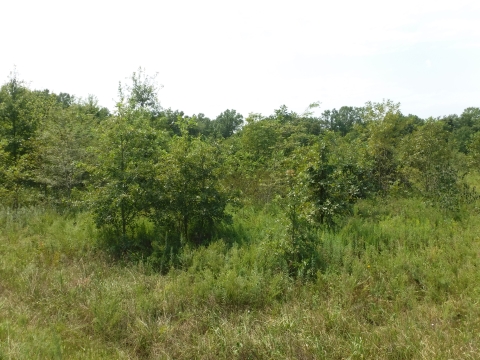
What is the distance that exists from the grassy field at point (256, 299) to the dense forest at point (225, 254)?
29 mm

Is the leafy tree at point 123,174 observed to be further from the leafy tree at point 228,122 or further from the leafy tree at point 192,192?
the leafy tree at point 228,122

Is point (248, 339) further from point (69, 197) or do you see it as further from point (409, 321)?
point (69, 197)

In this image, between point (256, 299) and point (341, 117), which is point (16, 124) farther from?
point (341, 117)

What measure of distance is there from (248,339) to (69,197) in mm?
9049

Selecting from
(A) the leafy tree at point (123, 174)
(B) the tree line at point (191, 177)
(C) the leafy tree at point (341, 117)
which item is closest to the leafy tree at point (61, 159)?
(B) the tree line at point (191, 177)

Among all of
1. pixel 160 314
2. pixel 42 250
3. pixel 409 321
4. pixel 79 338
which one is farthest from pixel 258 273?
pixel 42 250

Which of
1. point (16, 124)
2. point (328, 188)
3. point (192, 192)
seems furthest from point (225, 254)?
point (16, 124)

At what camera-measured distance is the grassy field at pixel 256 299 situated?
5.04 m

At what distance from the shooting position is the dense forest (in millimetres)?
5281

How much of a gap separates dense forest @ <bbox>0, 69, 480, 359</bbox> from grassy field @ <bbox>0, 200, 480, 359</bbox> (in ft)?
0.09

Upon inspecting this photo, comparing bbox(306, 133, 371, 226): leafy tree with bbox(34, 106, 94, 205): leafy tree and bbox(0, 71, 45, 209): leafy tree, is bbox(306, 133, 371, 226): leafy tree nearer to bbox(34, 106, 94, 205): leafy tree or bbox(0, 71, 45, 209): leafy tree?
bbox(34, 106, 94, 205): leafy tree

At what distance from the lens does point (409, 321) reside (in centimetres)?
523

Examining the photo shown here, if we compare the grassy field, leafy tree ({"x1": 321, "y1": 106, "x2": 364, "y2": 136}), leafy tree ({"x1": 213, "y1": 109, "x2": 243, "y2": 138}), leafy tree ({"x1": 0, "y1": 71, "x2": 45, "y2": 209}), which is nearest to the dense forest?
the grassy field

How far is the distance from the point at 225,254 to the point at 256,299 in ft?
6.16
